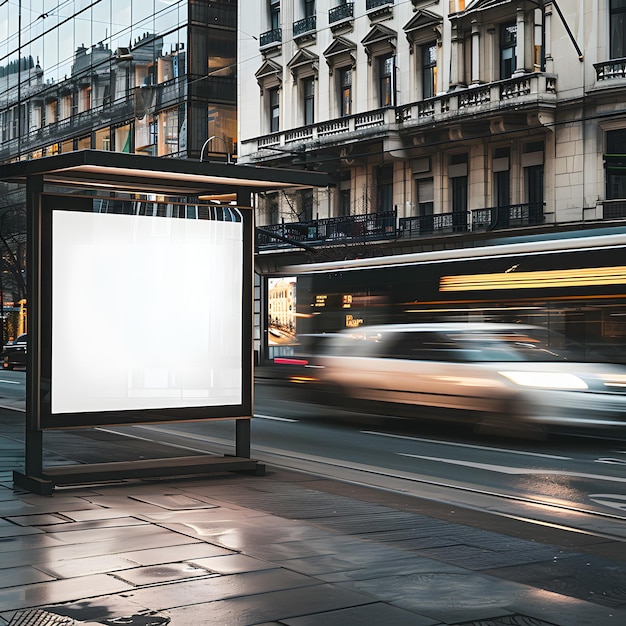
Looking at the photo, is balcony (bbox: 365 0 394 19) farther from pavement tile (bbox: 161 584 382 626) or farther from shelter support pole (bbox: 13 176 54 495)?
pavement tile (bbox: 161 584 382 626)

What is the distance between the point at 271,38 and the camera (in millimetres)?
43156

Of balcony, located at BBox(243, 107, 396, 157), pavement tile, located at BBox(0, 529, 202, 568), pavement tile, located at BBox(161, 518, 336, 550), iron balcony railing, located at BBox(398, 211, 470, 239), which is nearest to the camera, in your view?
pavement tile, located at BBox(0, 529, 202, 568)

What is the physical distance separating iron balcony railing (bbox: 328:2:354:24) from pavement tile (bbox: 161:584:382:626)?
34.9 meters

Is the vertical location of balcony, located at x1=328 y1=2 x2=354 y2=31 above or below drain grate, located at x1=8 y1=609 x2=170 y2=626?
above

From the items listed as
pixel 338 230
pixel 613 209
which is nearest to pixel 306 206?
pixel 338 230

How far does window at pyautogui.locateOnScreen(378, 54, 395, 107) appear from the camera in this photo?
36.9 meters

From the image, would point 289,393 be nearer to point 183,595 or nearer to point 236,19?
point 183,595

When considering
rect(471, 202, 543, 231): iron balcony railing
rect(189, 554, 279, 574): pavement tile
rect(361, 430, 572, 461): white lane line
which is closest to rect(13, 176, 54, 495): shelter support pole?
rect(189, 554, 279, 574): pavement tile

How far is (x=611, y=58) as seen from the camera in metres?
30.0

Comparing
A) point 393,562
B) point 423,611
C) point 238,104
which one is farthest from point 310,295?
point 238,104

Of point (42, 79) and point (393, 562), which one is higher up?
point (42, 79)

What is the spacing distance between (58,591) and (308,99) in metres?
37.0

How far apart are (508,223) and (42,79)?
36.7 m

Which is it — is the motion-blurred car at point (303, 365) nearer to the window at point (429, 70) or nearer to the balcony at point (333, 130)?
the window at point (429, 70)
